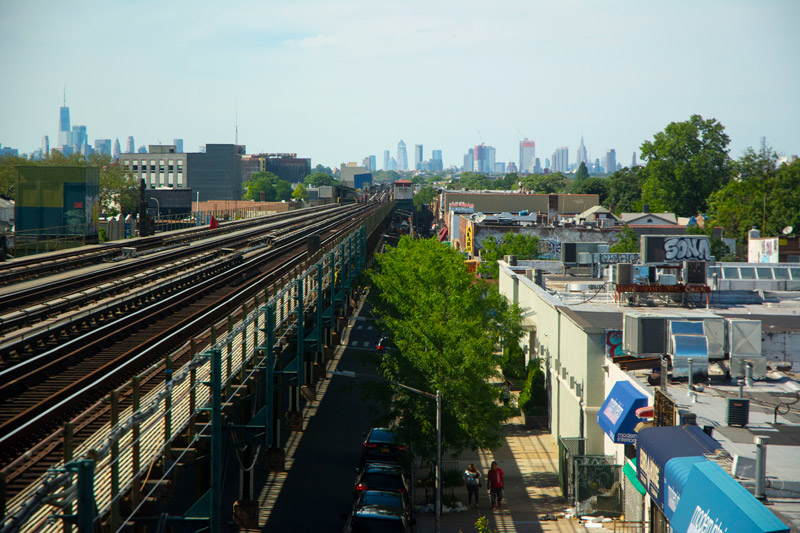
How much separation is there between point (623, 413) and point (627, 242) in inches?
2016

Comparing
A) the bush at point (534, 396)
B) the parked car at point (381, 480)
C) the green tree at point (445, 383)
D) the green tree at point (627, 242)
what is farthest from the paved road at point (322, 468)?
the green tree at point (627, 242)

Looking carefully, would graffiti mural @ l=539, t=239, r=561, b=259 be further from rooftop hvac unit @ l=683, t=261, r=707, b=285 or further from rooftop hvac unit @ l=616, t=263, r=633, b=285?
rooftop hvac unit @ l=683, t=261, r=707, b=285

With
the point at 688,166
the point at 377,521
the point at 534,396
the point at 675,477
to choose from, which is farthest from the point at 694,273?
the point at 688,166

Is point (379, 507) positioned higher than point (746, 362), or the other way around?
point (746, 362)

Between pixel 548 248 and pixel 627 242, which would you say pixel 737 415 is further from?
pixel 548 248

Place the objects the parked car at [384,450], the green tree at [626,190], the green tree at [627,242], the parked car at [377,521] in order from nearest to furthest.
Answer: the parked car at [377,521], the parked car at [384,450], the green tree at [627,242], the green tree at [626,190]

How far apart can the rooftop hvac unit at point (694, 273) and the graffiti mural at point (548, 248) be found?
44.9 meters

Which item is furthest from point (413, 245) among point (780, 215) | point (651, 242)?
point (780, 215)

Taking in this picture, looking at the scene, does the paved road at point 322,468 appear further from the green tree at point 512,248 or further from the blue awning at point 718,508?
the green tree at point 512,248

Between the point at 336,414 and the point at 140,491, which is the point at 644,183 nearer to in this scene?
the point at 336,414

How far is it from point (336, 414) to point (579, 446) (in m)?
11.9

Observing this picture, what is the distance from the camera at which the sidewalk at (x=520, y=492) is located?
2211 centimetres

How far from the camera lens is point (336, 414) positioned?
3378 centimetres

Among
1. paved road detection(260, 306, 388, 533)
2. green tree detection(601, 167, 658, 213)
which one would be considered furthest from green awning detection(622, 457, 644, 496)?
green tree detection(601, 167, 658, 213)
